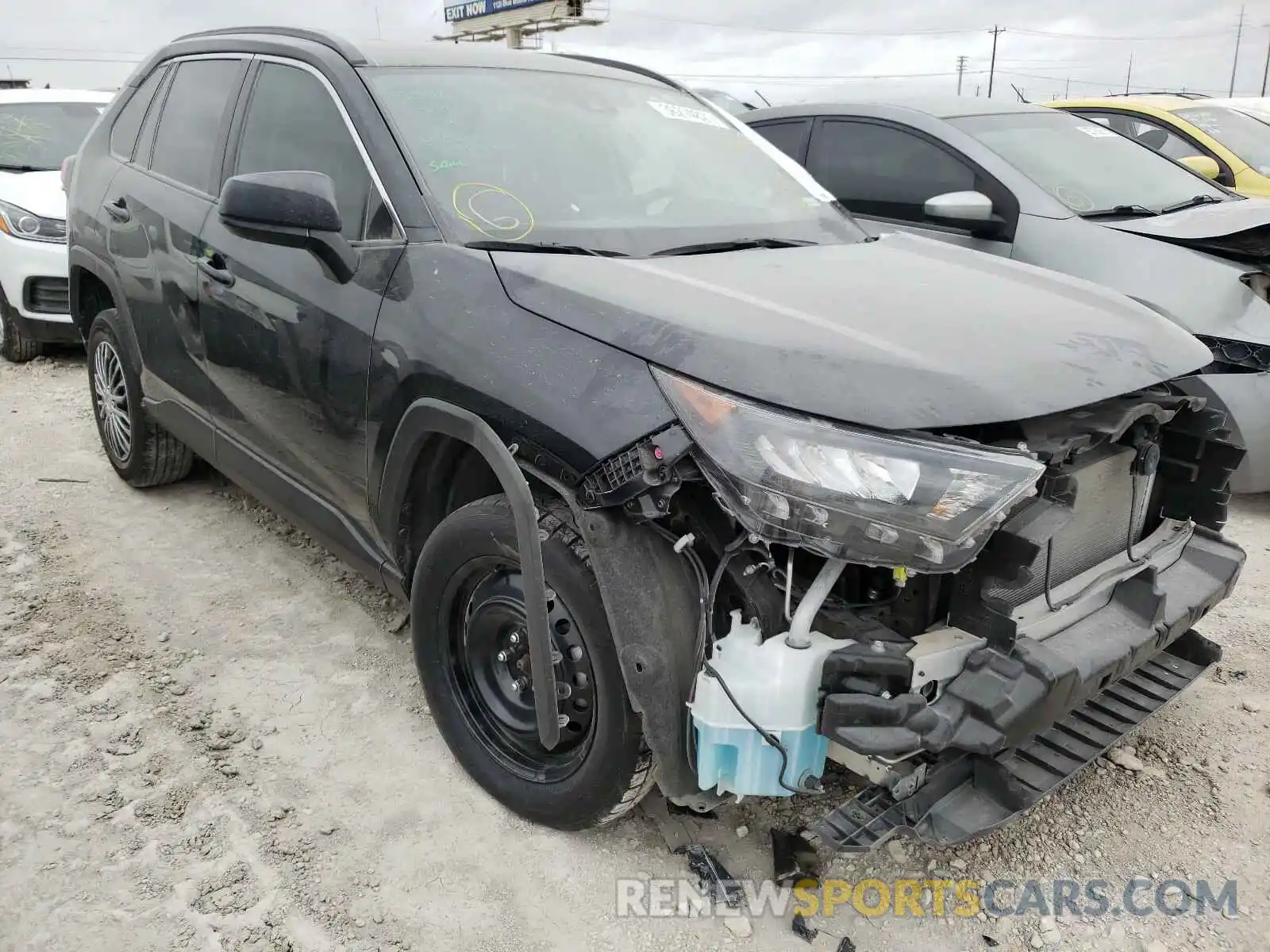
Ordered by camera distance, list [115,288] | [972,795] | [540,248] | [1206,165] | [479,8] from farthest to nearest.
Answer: [479,8] → [1206,165] → [115,288] → [540,248] → [972,795]

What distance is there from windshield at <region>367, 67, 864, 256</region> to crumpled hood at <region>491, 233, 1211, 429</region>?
0.67 feet

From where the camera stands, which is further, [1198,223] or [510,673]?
[1198,223]

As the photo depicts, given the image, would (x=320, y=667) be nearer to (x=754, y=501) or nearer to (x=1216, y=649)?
(x=754, y=501)

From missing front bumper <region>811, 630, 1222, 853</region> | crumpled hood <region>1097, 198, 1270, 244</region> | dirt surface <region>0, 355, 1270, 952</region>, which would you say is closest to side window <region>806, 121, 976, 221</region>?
crumpled hood <region>1097, 198, 1270, 244</region>

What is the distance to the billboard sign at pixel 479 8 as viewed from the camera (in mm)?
52188

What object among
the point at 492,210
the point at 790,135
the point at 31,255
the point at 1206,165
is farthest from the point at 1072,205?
A: the point at 31,255

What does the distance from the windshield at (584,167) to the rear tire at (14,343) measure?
5.53 metres

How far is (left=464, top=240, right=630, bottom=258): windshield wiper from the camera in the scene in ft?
7.68

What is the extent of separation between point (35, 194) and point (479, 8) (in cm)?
5327

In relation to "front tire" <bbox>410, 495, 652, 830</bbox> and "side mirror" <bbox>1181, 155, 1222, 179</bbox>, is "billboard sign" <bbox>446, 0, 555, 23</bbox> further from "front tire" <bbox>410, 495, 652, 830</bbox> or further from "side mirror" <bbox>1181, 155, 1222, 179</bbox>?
"front tire" <bbox>410, 495, 652, 830</bbox>

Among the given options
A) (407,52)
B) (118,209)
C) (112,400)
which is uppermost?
(407,52)

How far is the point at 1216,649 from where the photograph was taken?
2.62 metres

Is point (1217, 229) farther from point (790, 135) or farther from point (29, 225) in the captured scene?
point (29, 225)

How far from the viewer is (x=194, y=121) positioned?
3549mm
